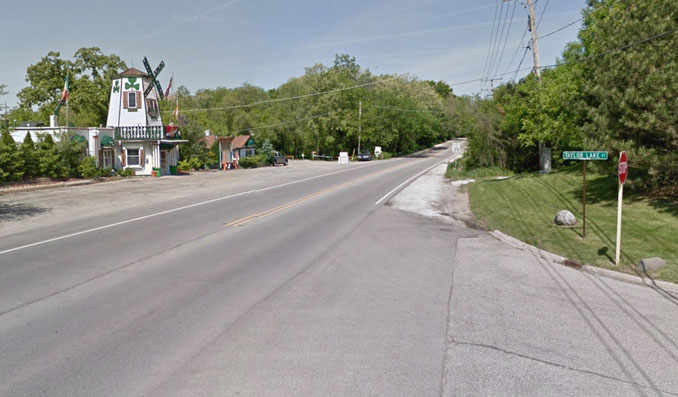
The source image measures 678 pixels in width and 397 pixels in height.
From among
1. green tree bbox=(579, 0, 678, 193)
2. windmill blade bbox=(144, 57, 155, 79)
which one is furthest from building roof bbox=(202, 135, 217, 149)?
green tree bbox=(579, 0, 678, 193)

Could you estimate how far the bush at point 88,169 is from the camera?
103 ft

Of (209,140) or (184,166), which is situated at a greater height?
(209,140)

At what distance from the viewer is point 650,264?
9.74 m

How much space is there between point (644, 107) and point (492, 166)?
20.0 metres

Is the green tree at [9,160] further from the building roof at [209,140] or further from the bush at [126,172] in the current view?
the building roof at [209,140]

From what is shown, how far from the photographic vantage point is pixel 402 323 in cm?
661

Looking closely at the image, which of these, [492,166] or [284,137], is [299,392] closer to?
[492,166]

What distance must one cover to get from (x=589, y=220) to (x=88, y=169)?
29474 mm

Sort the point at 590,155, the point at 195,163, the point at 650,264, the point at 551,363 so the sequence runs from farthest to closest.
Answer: the point at 195,163, the point at 590,155, the point at 650,264, the point at 551,363

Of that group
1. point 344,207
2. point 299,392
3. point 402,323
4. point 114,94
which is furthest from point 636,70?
point 114,94

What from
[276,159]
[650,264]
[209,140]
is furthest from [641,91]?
[276,159]

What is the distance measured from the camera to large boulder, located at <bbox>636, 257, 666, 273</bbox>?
9.66 m

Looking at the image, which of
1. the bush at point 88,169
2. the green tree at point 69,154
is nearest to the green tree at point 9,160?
the green tree at point 69,154

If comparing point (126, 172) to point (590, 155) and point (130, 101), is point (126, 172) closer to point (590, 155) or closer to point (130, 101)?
point (130, 101)
